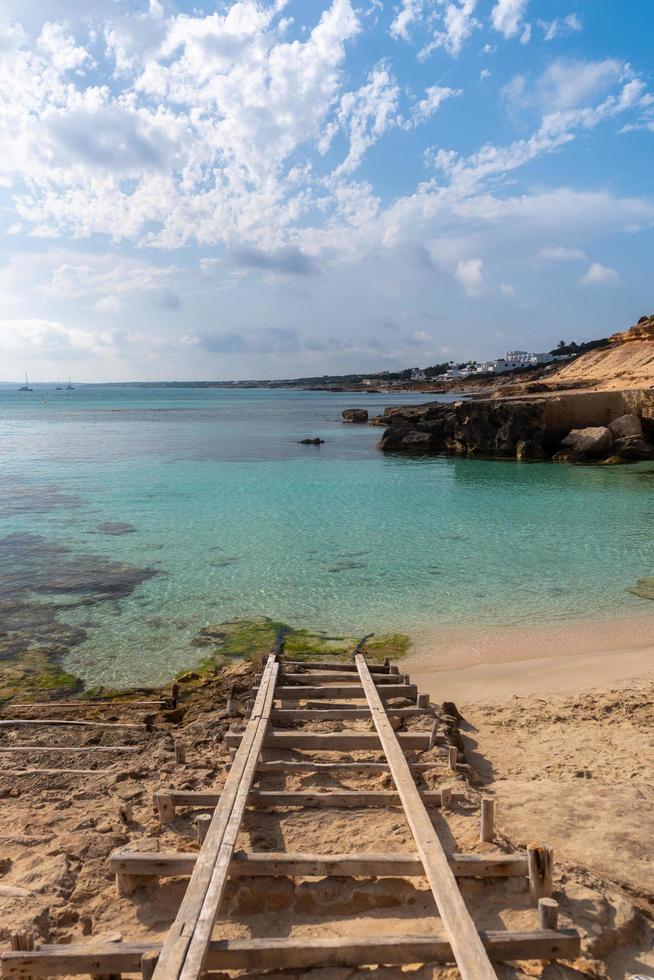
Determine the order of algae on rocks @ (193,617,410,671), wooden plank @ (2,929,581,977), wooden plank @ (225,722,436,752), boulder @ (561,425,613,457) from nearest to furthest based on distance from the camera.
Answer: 1. wooden plank @ (2,929,581,977)
2. wooden plank @ (225,722,436,752)
3. algae on rocks @ (193,617,410,671)
4. boulder @ (561,425,613,457)

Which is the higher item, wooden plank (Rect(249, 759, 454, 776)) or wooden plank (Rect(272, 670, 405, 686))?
wooden plank (Rect(249, 759, 454, 776))

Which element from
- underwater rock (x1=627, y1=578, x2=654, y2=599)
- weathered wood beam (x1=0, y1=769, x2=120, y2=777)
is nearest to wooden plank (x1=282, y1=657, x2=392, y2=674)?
weathered wood beam (x1=0, y1=769, x2=120, y2=777)

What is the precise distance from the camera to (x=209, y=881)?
4.10 m

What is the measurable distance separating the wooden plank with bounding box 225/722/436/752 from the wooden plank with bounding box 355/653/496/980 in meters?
0.21

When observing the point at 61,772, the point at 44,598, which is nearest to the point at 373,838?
the point at 61,772

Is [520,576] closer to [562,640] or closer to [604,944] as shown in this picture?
[562,640]

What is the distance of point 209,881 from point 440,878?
1.54m

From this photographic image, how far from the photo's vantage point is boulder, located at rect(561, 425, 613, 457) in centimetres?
3284

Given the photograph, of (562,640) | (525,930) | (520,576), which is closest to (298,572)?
(520,576)

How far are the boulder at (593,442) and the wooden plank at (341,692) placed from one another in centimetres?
2870

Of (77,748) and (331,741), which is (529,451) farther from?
(77,748)

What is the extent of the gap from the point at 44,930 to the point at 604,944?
3.65 m

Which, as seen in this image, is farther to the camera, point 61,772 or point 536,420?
point 536,420

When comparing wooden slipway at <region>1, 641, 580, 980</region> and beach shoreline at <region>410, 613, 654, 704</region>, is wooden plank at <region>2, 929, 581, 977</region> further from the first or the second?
beach shoreline at <region>410, 613, 654, 704</region>
